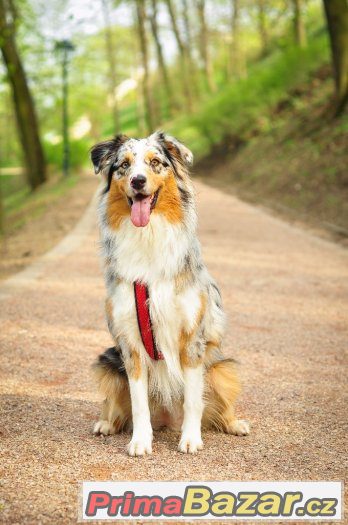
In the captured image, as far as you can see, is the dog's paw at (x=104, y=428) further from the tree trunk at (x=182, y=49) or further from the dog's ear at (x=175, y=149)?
the tree trunk at (x=182, y=49)

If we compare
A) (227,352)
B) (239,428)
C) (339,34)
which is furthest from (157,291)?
(339,34)

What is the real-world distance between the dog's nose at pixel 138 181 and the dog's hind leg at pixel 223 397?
1420 mm

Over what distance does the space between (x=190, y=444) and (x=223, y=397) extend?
463mm

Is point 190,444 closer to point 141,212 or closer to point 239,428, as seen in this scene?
point 239,428

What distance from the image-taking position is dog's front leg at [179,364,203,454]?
4.15m

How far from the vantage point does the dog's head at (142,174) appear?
→ 13.1ft

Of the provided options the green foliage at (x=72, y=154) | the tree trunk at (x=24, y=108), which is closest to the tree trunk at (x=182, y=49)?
the green foliage at (x=72, y=154)

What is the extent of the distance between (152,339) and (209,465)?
873mm

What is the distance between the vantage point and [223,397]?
14.6 feet

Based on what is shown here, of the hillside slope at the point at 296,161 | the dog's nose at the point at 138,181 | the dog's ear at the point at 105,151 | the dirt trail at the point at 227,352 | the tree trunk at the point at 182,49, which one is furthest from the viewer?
the tree trunk at the point at 182,49

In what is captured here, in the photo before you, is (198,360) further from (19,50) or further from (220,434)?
(19,50)

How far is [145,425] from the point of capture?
4160 mm

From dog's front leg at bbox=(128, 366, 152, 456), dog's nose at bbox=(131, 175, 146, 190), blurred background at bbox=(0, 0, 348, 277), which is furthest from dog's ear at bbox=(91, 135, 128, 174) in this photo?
blurred background at bbox=(0, 0, 348, 277)

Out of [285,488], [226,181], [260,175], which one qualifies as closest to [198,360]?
[285,488]
